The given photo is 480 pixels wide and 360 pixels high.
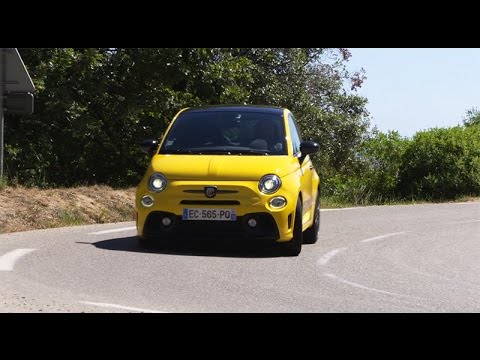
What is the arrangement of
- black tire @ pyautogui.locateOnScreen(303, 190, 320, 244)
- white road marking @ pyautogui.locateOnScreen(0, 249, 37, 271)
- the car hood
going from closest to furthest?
1. white road marking @ pyautogui.locateOnScreen(0, 249, 37, 271)
2. the car hood
3. black tire @ pyautogui.locateOnScreen(303, 190, 320, 244)

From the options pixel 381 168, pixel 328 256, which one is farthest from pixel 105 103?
pixel 328 256

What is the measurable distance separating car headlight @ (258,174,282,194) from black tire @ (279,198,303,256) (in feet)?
1.38

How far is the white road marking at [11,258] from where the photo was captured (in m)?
10.1

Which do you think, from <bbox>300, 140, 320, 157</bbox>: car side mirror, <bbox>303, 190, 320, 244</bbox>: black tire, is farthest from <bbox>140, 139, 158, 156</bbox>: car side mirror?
<bbox>303, 190, 320, 244</bbox>: black tire

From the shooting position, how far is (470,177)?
87.1ft

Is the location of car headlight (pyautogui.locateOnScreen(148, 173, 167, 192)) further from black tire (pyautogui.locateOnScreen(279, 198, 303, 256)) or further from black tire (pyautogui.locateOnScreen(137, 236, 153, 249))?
black tire (pyautogui.locateOnScreen(279, 198, 303, 256))

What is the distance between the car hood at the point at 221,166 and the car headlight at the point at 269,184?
0.19ft

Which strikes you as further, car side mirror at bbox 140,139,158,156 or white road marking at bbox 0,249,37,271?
car side mirror at bbox 140,139,158,156

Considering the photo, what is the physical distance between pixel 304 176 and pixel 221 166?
52.2 inches

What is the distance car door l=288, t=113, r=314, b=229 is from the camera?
12.2 metres

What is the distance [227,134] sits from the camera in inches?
482

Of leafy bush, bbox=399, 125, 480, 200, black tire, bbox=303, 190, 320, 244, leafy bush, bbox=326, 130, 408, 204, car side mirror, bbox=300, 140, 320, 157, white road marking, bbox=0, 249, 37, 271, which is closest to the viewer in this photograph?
white road marking, bbox=0, 249, 37, 271

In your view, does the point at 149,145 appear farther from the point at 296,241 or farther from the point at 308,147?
the point at 296,241
